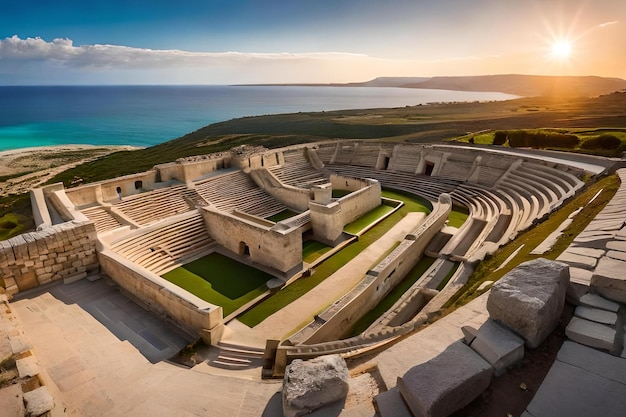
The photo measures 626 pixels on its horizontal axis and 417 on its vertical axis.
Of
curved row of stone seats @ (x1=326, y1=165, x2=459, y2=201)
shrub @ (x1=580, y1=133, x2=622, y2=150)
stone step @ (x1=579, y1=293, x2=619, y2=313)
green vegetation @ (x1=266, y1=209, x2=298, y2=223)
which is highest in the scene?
shrub @ (x1=580, y1=133, x2=622, y2=150)

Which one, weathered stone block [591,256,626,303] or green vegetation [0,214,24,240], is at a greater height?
weathered stone block [591,256,626,303]

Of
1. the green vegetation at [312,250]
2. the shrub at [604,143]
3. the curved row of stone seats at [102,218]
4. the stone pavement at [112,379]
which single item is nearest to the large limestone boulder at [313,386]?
the stone pavement at [112,379]

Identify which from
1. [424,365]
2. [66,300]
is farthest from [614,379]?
[66,300]

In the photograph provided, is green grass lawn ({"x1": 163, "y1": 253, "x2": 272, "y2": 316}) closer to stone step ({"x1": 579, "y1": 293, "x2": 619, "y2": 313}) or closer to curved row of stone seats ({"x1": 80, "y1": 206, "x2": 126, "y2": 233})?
curved row of stone seats ({"x1": 80, "y1": 206, "x2": 126, "y2": 233})

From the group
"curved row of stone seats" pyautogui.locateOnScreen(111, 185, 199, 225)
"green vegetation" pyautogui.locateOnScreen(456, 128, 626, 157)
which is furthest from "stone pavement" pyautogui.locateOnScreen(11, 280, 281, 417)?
"green vegetation" pyautogui.locateOnScreen(456, 128, 626, 157)

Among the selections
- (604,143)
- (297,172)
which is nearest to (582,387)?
(297,172)

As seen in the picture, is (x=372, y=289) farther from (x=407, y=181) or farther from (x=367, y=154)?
(x=367, y=154)

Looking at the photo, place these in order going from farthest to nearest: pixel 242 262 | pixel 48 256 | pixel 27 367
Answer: pixel 242 262
pixel 48 256
pixel 27 367
